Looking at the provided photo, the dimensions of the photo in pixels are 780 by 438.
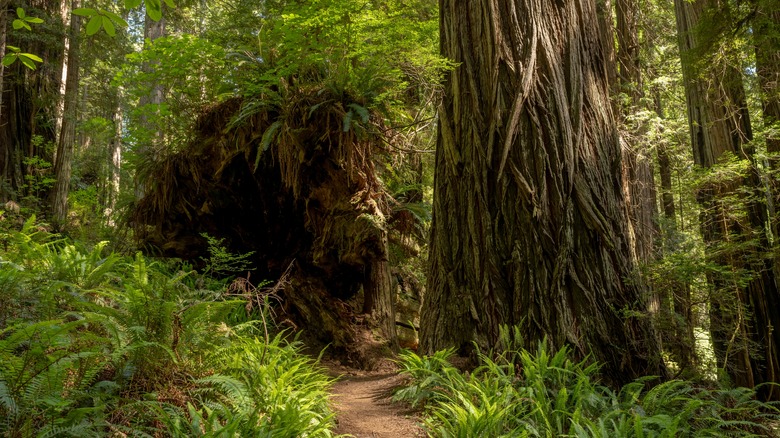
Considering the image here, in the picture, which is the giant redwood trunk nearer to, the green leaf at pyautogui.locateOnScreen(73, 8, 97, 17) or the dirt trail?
the dirt trail

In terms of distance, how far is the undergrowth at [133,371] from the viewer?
98.0 inches

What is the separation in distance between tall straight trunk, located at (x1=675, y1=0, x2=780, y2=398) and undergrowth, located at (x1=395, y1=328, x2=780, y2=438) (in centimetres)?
118

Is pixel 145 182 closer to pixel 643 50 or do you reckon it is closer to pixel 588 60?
pixel 588 60

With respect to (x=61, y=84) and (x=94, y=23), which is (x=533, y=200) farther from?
(x=61, y=84)

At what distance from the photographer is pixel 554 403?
370 centimetres

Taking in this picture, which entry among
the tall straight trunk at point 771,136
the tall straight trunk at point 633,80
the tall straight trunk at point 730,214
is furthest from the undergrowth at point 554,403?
the tall straight trunk at point 633,80

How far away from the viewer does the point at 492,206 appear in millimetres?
4660

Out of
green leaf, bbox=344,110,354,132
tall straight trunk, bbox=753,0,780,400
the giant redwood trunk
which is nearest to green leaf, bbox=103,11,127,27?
the giant redwood trunk

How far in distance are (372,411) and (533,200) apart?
98.3 inches

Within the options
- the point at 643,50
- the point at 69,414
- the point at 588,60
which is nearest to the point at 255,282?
the point at 69,414

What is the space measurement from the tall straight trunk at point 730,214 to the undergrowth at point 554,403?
1176mm

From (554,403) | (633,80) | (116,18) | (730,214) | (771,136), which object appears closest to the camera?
(116,18)

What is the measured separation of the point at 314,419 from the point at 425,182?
6.22 m

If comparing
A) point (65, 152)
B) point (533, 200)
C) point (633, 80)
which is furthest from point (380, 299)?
point (65, 152)
